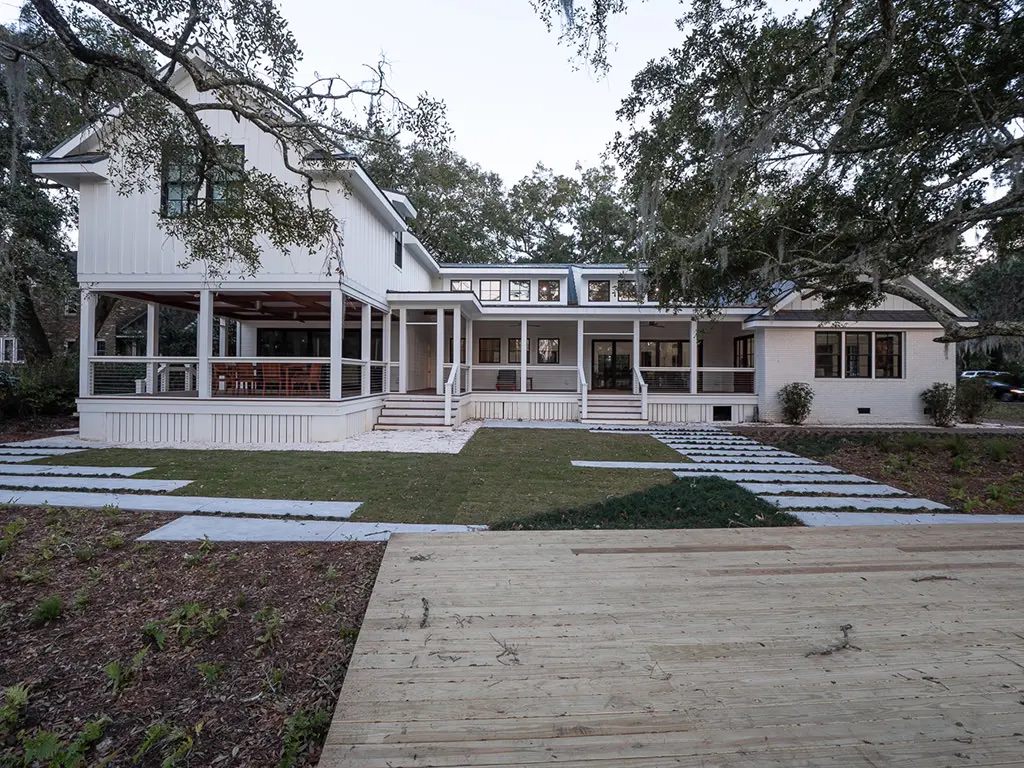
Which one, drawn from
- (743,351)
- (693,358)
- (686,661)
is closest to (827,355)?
(743,351)

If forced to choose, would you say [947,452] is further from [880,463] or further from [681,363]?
[681,363]

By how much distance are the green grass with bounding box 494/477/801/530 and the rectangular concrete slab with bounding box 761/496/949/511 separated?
297mm

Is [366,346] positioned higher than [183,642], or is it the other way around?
[366,346]

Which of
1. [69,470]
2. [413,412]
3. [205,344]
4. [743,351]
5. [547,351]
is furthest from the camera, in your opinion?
[547,351]

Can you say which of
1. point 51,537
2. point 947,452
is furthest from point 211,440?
point 947,452

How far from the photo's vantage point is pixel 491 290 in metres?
19.3

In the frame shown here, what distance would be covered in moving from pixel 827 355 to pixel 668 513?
1257cm

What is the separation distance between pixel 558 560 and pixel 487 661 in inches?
55.3

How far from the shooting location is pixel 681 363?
62.0 ft

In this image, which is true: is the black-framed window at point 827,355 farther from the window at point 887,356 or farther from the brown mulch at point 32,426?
the brown mulch at point 32,426

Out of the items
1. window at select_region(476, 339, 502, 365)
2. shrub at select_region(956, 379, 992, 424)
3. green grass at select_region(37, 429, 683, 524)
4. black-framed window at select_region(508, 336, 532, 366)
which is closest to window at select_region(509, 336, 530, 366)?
black-framed window at select_region(508, 336, 532, 366)

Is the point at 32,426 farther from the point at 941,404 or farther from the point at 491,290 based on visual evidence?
the point at 941,404

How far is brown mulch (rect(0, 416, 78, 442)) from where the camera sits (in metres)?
10.8

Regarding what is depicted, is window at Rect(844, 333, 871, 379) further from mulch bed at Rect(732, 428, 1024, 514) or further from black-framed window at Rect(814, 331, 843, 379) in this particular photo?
mulch bed at Rect(732, 428, 1024, 514)
